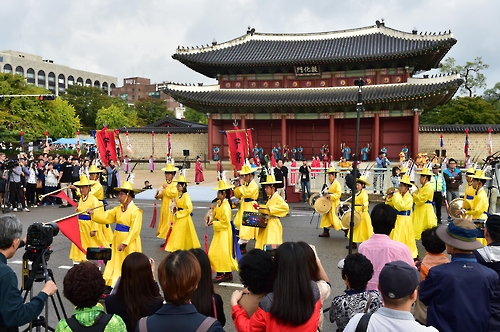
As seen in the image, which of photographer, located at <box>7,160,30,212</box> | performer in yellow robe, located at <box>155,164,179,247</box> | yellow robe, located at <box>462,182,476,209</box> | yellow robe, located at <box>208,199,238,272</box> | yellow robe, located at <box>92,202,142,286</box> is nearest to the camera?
yellow robe, located at <box>92,202,142,286</box>

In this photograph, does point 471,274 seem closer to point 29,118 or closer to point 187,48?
point 187,48

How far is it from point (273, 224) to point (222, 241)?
1023mm

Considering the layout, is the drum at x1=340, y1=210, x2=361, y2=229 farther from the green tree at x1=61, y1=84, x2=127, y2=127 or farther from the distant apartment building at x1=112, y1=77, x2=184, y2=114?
the distant apartment building at x1=112, y1=77, x2=184, y2=114

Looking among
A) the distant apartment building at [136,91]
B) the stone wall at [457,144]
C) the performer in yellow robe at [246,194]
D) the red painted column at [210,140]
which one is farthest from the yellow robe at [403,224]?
the distant apartment building at [136,91]

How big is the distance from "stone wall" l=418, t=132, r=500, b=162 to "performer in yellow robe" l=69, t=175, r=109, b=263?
24.7 meters

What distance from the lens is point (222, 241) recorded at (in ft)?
24.5

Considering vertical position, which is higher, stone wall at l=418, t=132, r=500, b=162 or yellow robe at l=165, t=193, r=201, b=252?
stone wall at l=418, t=132, r=500, b=162

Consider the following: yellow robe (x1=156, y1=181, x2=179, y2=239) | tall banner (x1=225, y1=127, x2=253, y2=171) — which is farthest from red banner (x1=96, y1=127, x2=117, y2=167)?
yellow robe (x1=156, y1=181, x2=179, y2=239)

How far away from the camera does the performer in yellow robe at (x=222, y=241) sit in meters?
7.41

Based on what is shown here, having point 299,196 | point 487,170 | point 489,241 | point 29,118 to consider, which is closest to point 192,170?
point 299,196

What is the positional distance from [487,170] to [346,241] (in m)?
6.43

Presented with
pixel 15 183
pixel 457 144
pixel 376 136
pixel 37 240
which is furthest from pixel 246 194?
pixel 457 144

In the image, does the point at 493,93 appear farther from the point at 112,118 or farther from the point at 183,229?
the point at 183,229

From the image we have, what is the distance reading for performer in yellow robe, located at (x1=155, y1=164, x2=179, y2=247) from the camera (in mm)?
9453
